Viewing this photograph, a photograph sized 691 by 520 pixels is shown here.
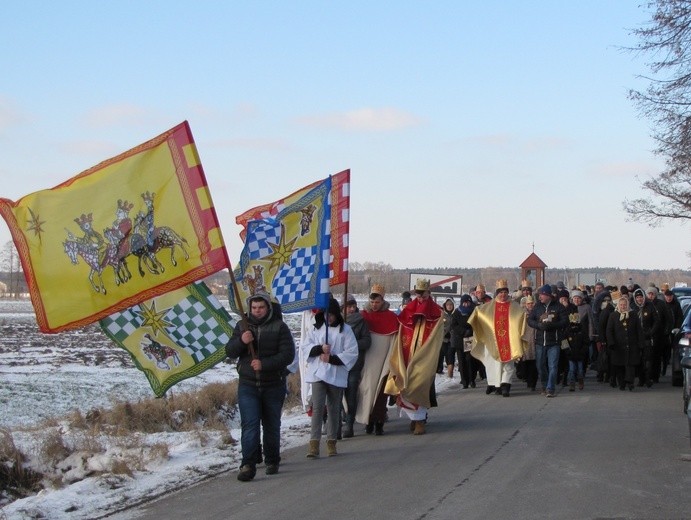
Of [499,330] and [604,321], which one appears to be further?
[604,321]

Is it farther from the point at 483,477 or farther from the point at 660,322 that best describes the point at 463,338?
the point at 483,477

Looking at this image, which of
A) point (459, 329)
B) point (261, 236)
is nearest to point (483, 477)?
point (261, 236)

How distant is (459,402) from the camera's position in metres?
15.9

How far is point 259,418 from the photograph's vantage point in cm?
944

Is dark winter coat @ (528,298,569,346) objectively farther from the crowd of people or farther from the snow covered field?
the snow covered field

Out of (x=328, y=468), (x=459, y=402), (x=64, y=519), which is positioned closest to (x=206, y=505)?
(x=64, y=519)

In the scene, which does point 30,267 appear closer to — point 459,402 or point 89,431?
point 89,431

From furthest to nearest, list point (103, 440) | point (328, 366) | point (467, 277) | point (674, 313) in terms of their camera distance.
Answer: point (467, 277)
point (674, 313)
point (103, 440)
point (328, 366)

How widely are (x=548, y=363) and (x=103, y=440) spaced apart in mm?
8529

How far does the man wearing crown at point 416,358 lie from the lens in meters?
11.9

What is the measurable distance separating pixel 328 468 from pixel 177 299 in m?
2.47

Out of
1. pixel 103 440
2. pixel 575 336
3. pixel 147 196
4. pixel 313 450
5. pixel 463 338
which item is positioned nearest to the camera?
pixel 147 196

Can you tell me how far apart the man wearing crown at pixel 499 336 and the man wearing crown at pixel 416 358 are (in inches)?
179

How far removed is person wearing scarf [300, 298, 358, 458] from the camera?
410 inches
